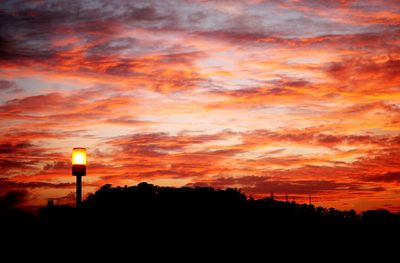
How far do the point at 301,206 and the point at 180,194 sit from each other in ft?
81.3

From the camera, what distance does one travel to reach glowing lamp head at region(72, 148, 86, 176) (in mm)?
13531

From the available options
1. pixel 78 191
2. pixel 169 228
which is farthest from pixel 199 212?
pixel 78 191

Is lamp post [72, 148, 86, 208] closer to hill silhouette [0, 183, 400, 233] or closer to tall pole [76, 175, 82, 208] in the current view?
tall pole [76, 175, 82, 208]

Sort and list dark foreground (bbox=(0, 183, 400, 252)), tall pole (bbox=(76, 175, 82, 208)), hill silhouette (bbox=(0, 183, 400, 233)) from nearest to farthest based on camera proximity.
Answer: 1. tall pole (bbox=(76, 175, 82, 208))
2. dark foreground (bbox=(0, 183, 400, 252))
3. hill silhouette (bbox=(0, 183, 400, 233))

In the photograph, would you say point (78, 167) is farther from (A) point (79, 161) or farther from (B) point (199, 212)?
(B) point (199, 212)

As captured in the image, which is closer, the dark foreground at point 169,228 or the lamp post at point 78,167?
the lamp post at point 78,167

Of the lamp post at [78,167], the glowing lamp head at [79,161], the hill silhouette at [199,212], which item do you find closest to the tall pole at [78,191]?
the lamp post at [78,167]

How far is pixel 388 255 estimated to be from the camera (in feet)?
125

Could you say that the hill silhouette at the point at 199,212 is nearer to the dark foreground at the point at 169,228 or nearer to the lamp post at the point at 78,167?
the dark foreground at the point at 169,228

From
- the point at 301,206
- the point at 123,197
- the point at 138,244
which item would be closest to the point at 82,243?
the point at 138,244

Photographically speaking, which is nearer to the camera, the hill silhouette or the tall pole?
the tall pole

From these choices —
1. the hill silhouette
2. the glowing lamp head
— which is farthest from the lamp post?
the hill silhouette

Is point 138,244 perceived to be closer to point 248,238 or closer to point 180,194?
point 248,238

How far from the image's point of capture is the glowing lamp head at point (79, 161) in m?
13.5
